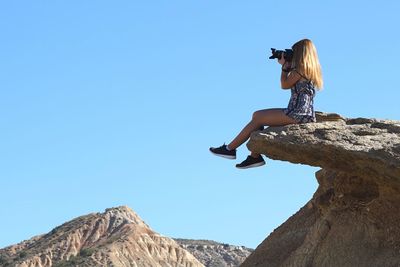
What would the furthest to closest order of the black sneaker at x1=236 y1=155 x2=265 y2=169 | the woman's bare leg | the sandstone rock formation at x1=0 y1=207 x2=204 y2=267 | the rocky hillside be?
the rocky hillside
the sandstone rock formation at x1=0 y1=207 x2=204 y2=267
the black sneaker at x1=236 y1=155 x2=265 y2=169
the woman's bare leg

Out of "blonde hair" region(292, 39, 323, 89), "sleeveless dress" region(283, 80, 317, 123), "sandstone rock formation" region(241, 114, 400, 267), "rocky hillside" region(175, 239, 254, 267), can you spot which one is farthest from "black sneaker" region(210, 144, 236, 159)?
"rocky hillside" region(175, 239, 254, 267)

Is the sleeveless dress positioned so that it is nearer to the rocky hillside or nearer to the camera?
the camera

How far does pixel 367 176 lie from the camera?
12.5 meters

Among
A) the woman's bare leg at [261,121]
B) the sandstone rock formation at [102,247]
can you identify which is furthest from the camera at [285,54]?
the sandstone rock formation at [102,247]

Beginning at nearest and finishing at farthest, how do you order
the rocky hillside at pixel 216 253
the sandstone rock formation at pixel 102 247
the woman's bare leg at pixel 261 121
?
the woman's bare leg at pixel 261 121 → the sandstone rock formation at pixel 102 247 → the rocky hillside at pixel 216 253

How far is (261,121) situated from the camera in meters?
11.9

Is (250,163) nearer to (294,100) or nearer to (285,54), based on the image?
(294,100)

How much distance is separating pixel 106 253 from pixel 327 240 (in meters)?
60.4

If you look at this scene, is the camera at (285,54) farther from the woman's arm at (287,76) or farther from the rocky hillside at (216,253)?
the rocky hillside at (216,253)

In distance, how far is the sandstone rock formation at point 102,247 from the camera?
7262 centimetres

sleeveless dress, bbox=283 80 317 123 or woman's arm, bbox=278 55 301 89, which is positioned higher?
woman's arm, bbox=278 55 301 89

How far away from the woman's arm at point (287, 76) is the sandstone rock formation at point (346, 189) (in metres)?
0.62

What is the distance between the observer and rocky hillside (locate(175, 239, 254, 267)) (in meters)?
91.1

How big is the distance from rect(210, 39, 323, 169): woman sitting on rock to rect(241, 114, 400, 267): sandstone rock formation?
0.50 feet
